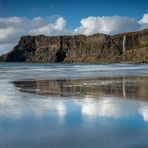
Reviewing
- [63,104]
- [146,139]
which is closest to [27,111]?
[63,104]

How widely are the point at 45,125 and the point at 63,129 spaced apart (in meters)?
0.92

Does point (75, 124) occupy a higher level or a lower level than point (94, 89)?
lower

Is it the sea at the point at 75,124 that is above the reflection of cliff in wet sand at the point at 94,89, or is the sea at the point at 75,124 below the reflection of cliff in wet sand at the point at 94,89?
below

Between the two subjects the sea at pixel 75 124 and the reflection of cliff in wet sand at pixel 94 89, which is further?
the reflection of cliff in wet sand at pixel 94 89

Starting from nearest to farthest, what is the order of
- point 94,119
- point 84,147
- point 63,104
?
point 84,147 < point 94,119 < point 63,104

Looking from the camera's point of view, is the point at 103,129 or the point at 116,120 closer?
the point at 103,129

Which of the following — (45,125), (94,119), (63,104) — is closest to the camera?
(45,125)

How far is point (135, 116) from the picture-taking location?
14.2 m

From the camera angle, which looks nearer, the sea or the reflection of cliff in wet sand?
the sea

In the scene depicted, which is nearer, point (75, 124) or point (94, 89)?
point (75, 124)

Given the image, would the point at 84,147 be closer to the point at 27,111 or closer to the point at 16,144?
the point at 16,144

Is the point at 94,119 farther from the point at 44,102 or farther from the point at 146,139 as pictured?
the point at 44,102

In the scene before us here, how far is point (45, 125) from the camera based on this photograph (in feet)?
41.8

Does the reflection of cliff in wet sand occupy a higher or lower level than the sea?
higher
